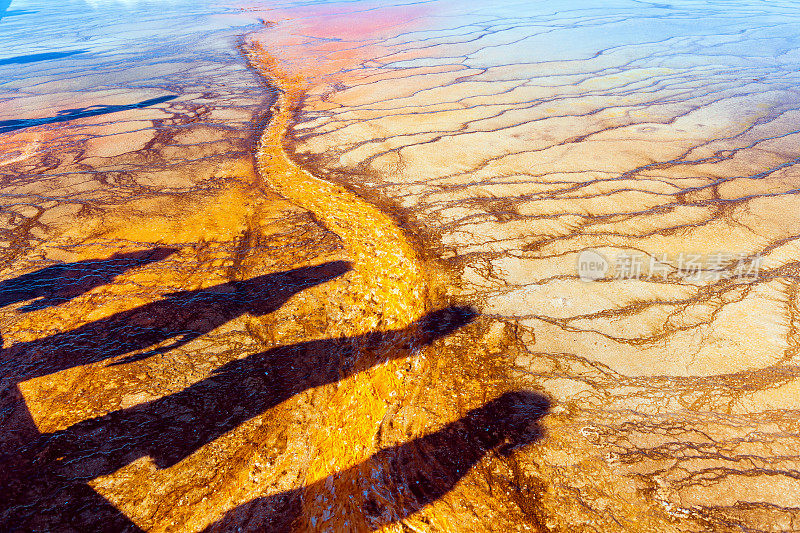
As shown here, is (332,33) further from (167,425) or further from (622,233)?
(167,425)

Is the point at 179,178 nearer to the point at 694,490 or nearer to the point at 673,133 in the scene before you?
the point at 694,490

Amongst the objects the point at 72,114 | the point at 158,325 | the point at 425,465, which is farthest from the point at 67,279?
the point at 72,114

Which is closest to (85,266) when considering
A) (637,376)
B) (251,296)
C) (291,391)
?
(251,296)

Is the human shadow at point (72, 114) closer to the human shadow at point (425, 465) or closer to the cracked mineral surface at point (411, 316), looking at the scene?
the cracked mineral surface at point (411, 316)

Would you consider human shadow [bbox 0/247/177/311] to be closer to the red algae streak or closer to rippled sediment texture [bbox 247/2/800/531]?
rippled sediment texture [bbox 247/2/800/531]

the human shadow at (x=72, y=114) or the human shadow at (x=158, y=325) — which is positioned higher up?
the human shadow at (x=72, y=114)

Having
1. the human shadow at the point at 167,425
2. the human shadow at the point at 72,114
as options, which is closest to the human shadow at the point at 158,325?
the human shadow at the point at 167,425
